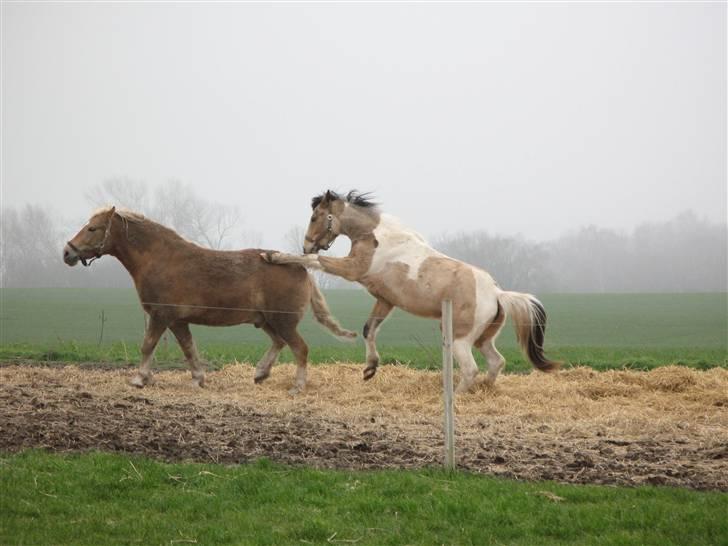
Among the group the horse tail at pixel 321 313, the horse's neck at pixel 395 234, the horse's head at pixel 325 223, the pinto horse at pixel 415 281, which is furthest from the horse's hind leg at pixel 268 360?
the horse's neck at pixel 395 234

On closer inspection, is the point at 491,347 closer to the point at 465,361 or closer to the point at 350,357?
the point at 465,361

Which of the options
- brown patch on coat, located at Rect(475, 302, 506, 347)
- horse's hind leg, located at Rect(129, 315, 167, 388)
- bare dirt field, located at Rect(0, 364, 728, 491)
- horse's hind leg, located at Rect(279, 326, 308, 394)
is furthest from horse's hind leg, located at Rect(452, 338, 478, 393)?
horse's hind leg, located at Rect(129, 315, 167, 388)

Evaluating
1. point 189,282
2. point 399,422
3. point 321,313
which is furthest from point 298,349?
point 399,422

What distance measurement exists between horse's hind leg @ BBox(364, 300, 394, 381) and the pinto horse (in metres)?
0.01

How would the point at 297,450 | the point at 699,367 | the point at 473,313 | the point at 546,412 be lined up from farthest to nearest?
the point at 699,367
the point at 473,313
the point at 546,412
the point at 297,450

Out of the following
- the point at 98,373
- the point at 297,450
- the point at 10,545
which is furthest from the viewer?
the point at 98,373

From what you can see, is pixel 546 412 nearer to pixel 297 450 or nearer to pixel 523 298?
pixel 523 298

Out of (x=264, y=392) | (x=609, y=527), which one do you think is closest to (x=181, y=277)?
(x=264, y=392)

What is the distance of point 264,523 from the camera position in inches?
213

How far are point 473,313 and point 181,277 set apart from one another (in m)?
3.60

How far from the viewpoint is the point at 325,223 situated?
10.8 metres

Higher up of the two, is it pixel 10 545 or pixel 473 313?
pixel 473 313

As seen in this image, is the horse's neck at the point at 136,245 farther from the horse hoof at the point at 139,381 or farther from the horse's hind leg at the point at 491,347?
the horse's hind leg at the point at 491,347

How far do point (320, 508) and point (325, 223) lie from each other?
5590mm
